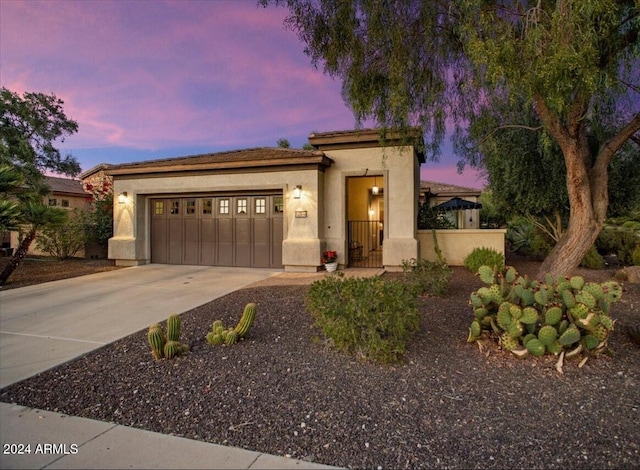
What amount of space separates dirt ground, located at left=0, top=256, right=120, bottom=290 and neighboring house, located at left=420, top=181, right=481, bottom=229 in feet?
48.6

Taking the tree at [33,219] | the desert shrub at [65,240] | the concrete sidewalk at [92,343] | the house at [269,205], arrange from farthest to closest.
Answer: the desert shrub at [65,240] → the house at [269,205] → the tree at [33,219] → the concrete sidewalk at [92,343]

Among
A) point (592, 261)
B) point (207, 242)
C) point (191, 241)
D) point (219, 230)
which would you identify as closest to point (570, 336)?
point (592, 261)

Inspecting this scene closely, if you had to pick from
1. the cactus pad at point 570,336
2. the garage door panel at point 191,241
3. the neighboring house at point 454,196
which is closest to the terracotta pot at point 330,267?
the garage door panel at point 191,241

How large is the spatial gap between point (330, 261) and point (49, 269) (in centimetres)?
906

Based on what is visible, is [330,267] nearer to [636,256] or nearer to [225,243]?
[225,243]

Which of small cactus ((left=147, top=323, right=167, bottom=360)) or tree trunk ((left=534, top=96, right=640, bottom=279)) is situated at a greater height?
tree trunk ((left=534, top=96, right=640, bottom=279))

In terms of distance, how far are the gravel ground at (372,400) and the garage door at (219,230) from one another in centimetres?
720

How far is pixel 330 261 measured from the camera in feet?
35.1

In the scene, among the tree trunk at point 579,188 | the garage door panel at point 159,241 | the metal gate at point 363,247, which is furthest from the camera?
the garage door panel at point 159,241

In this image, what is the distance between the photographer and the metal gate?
11695 millimetres

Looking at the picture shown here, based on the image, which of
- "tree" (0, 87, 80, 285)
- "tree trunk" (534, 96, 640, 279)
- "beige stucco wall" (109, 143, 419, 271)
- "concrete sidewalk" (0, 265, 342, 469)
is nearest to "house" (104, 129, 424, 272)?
"beige stucco wall" (109, 143, 419, 271)

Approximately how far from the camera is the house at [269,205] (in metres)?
10.5

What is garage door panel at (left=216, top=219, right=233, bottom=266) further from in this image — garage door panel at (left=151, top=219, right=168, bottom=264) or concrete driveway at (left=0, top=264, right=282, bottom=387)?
garage door panel at (left=151, top=219, right=168, bottom=264)

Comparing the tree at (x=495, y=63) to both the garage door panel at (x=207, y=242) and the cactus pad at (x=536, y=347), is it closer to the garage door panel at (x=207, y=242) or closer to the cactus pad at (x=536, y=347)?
the cactus pad at (x=536, y=347)
